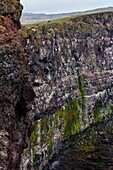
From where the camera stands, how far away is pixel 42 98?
5803 centimetres

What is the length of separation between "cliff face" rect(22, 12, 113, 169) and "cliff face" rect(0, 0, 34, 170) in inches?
767

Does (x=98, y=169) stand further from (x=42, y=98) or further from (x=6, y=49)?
(x=6, y=49)

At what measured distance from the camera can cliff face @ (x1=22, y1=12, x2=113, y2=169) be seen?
183 feet

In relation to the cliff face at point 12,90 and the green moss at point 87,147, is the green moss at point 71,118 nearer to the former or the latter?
the green moss at point 87,147

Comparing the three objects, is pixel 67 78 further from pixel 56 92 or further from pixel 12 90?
pixel 12 90

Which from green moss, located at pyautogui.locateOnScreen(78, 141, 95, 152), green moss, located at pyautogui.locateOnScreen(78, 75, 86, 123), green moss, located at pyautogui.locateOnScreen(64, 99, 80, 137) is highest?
green moss, located at pyautogui.locateOnScreen(78, 75, 86, 123)

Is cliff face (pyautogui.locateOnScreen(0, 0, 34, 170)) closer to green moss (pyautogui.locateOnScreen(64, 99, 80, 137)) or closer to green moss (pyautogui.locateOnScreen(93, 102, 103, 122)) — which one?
green moss (pyautogui.locateOnScreen(64, 99, 80, 137))

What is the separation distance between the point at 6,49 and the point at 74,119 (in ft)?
141

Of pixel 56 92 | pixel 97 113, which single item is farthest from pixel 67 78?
pixel 97 113

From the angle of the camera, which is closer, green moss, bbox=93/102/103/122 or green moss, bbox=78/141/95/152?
green moss, bbox=78/141/95/152

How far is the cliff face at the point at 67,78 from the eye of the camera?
183ft

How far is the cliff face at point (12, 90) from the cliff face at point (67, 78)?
63.9 ft

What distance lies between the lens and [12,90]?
1094 inches

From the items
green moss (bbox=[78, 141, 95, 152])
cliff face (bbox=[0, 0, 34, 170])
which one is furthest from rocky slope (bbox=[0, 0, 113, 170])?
green moss (bbox=[78, 141, 95, 152])
